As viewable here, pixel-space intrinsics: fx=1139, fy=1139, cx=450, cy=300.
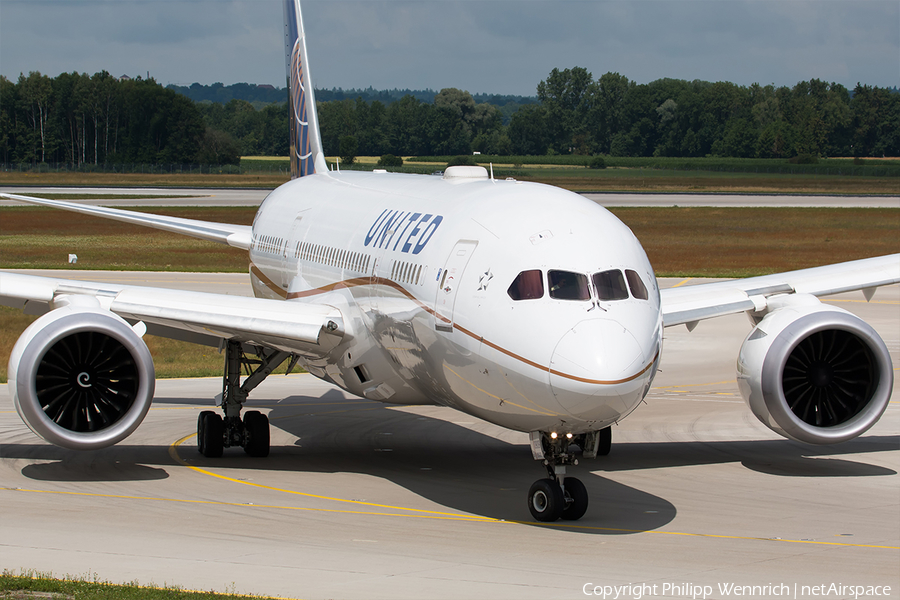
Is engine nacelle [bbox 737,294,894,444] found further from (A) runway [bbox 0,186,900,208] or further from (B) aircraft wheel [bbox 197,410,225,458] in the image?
(A) runway [bbox 0,186,900,208]

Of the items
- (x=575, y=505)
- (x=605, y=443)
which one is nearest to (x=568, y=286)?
(x=575, y=505)

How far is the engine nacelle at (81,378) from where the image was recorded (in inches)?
680

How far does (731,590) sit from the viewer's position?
12.5 metres

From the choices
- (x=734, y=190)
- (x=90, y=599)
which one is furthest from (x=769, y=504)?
(x=734, y=190)

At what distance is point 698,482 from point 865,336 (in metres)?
3.69

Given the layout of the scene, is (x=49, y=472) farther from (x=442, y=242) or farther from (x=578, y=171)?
(x=578, y=171)

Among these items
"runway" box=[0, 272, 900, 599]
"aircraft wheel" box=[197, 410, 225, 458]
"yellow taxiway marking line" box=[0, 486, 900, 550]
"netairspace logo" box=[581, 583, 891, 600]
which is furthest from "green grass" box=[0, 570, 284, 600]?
"aircraft wheel" box=[197, 410, 225, 458]

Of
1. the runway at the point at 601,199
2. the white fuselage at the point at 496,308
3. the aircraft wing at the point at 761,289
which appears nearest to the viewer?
the white fuselage at the point at 496,308

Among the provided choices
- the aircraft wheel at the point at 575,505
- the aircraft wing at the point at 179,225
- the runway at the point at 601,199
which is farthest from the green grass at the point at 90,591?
the runway at the point at 601,199

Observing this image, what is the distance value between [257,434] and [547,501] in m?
7.57

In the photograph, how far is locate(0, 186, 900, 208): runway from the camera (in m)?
108

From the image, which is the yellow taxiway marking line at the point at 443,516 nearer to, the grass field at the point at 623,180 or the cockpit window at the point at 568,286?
the cockpit window at the point at 568,286

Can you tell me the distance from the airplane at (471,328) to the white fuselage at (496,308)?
0.03 metres

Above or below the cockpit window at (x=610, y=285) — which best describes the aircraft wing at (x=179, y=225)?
below
